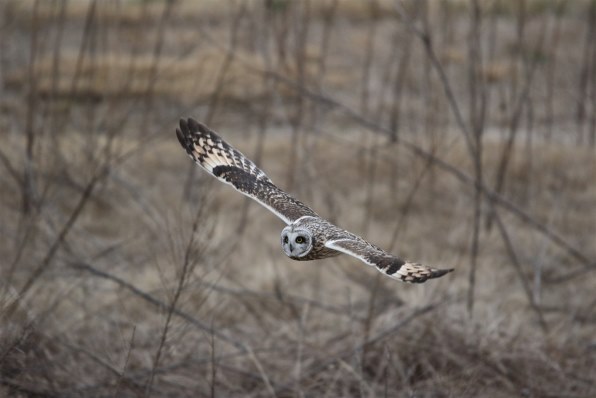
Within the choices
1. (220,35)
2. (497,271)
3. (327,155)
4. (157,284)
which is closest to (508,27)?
(220,35)

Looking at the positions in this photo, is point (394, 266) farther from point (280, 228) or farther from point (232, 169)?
point (280, 228)

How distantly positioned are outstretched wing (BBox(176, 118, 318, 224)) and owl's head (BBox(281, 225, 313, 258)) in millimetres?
167

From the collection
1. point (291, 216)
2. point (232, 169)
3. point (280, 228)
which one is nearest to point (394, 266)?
point (291, 216)

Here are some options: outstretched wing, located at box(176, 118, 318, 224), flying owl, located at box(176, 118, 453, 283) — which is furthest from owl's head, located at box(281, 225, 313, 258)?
outstretched wing, located at box(176, 118, 318, 224)

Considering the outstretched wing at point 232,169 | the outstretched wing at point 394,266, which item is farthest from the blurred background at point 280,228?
the outstretched wing at point 394,266

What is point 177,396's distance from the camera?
12.3ft

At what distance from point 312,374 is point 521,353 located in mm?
1024

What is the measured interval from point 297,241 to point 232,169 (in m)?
0.67

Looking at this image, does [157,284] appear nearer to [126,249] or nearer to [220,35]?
[126,249]

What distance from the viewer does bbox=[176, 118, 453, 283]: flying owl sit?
2369 millimetres

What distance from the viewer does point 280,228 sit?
770 centimetres

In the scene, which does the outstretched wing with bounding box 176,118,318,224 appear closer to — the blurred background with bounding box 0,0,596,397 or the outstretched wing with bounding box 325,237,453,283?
the blurred background with bounding box 0,0,596,397

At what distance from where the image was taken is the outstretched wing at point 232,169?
10.3 ft

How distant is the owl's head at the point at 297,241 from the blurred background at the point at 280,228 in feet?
0.78
